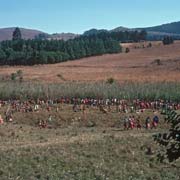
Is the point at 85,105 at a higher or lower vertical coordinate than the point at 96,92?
lower

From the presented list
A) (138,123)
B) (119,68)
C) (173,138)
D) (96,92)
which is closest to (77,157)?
(138,123)

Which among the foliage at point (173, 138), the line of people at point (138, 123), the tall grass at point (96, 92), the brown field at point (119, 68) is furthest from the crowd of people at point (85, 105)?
the foliage at point (173, 138)

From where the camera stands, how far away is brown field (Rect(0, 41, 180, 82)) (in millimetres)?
87688

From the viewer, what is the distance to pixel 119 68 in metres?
109

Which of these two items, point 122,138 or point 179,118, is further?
point 122,138

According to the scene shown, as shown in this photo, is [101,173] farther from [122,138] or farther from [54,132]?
[54,132]

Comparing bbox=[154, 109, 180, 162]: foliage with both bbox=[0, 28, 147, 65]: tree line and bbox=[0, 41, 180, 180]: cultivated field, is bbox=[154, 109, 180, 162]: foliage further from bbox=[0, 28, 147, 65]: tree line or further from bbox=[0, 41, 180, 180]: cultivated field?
bbox=[0, 28, 147, 65]: tree line

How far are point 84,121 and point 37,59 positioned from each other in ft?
287

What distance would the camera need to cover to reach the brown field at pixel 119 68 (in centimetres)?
8769

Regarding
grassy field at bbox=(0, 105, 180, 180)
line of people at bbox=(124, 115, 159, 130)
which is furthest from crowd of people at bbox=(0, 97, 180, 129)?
grassy field at bbox=(0, 105, 180, 180)

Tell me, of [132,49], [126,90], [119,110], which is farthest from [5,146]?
[132,49]

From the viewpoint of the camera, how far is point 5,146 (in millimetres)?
30359

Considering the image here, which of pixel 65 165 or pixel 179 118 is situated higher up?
pixel 179 118

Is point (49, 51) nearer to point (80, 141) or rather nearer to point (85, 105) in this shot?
point (85, 105)
